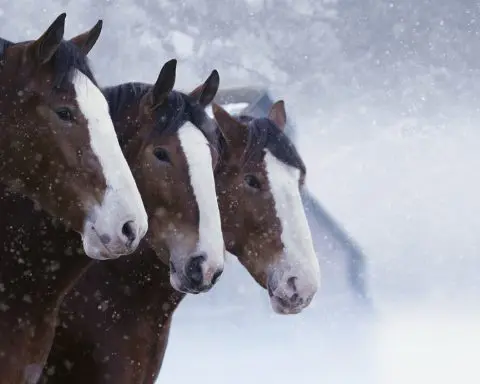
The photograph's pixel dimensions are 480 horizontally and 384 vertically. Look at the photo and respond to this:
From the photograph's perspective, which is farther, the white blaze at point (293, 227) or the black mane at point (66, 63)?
the white blaze at point (293, 227)

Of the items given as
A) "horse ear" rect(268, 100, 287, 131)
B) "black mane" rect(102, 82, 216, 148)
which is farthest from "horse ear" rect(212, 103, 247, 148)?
"horse ear" rect(268, 100, 287, 131)

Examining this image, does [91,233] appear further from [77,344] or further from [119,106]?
[119,106]

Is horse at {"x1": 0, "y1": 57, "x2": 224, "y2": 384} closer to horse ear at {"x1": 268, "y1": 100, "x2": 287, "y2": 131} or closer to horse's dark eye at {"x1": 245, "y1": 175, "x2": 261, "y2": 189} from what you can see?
horse's dark eye at {"x1": 245, "y1": 175, "x2": 261, "y2": 189}

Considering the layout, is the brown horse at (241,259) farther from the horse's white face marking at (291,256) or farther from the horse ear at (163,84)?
the horse ear at (163,84)

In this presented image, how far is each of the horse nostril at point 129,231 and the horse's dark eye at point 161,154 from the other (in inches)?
30.0

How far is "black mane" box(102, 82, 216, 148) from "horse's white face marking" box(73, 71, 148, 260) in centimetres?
62

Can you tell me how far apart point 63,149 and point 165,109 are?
831 millimetres

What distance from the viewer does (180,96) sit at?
3.63 meters

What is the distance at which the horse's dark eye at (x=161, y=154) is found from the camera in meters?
3.41

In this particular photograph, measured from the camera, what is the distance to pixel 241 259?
397cm

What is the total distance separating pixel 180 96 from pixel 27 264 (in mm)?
1126

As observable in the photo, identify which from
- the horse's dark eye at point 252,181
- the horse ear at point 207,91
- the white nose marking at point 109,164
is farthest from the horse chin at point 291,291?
the white nose marking at point 109,164

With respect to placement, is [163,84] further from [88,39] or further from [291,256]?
[291,256]

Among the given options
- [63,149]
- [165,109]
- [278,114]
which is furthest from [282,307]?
[278,114]
